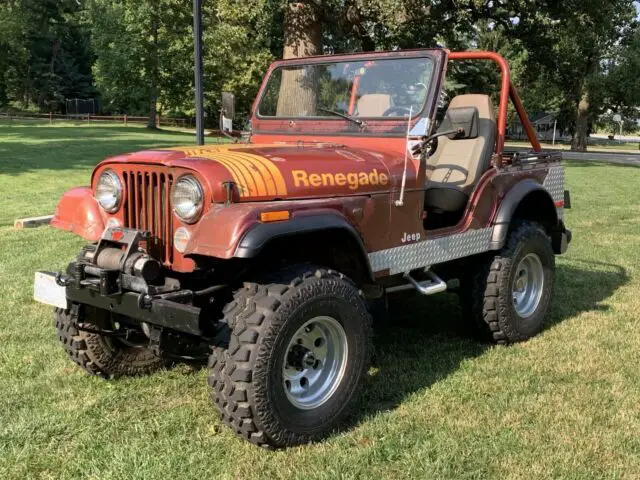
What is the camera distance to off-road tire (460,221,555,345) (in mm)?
4582

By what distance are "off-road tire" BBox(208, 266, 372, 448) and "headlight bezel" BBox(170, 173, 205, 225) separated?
0.42 meters

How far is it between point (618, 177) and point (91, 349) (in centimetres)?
1915

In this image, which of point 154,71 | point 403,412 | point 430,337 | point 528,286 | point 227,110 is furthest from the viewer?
point 154,71

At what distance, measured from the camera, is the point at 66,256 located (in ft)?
23.0

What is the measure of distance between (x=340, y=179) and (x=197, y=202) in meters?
0.82

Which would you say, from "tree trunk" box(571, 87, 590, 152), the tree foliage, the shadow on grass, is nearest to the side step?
the shadow on grass

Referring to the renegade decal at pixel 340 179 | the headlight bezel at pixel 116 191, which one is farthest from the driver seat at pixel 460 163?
the headlight bezel at pixel 116 191

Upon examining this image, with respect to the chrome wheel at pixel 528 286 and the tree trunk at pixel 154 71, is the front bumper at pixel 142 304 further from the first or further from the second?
the tree trunk at pixel 154 71

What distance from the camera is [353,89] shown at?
172 inches

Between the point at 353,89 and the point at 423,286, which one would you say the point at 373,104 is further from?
the point at 423,286

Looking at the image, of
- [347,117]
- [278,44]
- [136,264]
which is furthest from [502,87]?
[278,44]

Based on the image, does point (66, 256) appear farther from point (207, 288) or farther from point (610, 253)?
point (610, 253)

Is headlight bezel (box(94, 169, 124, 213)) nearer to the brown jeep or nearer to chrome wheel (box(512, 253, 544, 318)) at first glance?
the brown jeep

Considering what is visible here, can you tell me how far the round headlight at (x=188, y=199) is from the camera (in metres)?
3.07
